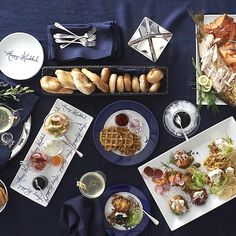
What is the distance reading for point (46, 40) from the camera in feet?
6.47

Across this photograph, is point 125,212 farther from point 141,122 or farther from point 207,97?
point 207,97

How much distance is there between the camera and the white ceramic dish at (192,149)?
1931 millimetres

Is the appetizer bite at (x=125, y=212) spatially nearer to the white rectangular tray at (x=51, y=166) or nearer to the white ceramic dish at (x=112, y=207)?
the white ceramic dish at (x=112, y=207)

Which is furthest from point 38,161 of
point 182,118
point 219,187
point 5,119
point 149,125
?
point 219,187

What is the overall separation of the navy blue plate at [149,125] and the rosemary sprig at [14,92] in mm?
247

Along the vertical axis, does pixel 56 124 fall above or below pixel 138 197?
above

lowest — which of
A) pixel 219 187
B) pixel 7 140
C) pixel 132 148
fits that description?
pixel 219 187

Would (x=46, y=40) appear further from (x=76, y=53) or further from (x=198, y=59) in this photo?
(x=198, y=59)

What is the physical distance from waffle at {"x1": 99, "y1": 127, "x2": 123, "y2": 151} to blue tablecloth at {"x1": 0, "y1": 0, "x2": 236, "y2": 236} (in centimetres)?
5

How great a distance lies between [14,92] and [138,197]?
1.71 ft

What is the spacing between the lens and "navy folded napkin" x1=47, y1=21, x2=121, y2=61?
6.29 feet

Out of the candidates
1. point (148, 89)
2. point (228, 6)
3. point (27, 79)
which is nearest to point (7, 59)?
point (27, 79)

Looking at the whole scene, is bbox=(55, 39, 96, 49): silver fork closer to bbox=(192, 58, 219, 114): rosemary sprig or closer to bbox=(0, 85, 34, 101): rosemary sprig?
bbox=(0, 85, 34, 101): rosemary sprig

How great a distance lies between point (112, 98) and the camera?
196 cm
